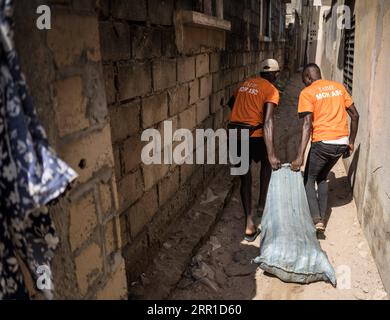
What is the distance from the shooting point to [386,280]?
291cm

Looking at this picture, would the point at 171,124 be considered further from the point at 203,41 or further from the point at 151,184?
the point at 203,41

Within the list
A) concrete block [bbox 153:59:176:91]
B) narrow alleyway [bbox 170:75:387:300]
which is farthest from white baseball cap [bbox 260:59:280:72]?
narrow alleyway [bbox 170:75:387:300]

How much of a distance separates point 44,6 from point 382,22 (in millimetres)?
3387

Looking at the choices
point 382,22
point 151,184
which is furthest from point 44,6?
point 382,22

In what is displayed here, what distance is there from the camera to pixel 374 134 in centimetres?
357

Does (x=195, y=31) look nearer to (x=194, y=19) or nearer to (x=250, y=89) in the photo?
(x=194, y=19)

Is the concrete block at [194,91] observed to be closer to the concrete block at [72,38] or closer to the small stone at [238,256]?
the small stone at [238,256]

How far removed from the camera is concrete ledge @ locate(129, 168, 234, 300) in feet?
9.31

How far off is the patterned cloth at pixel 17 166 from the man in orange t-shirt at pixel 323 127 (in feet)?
9.65

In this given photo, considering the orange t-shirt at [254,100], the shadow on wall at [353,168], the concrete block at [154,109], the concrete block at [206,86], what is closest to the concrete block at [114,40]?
the concrete block at [154,109]

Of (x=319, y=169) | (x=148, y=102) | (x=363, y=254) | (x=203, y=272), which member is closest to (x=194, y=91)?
(x=148, y=102)
